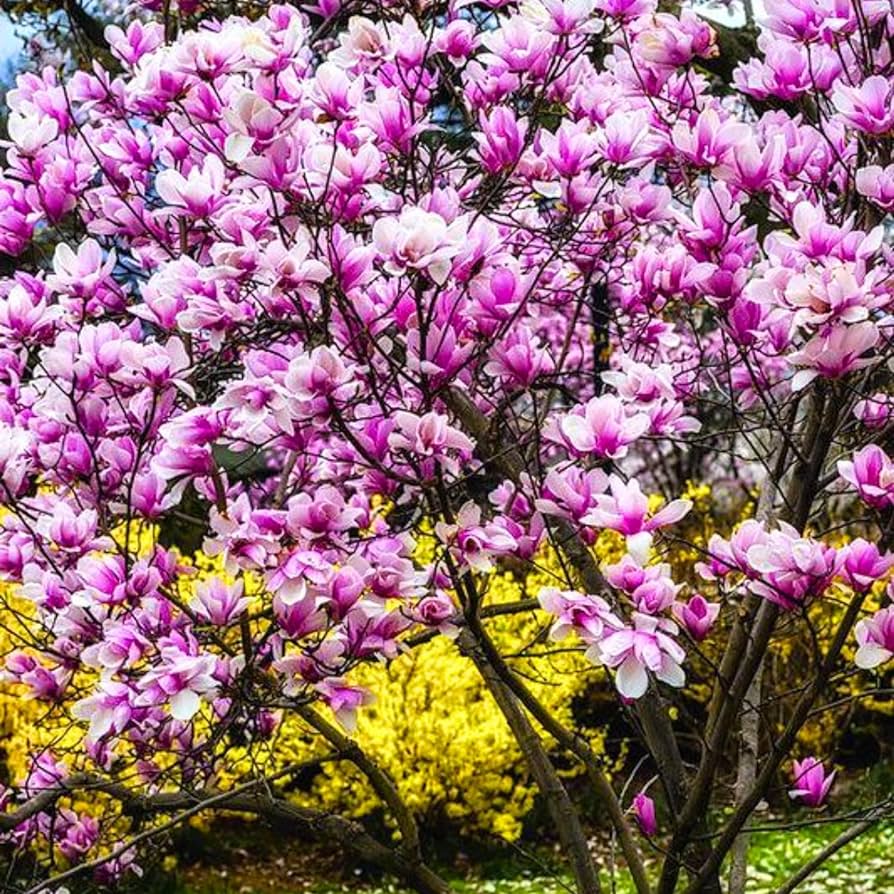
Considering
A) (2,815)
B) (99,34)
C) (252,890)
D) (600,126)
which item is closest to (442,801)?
(252,890)

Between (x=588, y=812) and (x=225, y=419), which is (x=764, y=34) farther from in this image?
(x=588, y=812)

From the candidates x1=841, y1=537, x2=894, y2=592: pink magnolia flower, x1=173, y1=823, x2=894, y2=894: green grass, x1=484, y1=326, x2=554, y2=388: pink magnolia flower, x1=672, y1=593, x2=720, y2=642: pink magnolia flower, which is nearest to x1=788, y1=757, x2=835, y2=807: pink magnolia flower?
x1=672, y1=593, x2=720, y2=642: pink magnolia flower

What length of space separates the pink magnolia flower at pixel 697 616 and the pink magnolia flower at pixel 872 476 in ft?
1.44

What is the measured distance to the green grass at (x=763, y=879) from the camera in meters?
6.83

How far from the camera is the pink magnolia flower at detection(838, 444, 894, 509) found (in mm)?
1758

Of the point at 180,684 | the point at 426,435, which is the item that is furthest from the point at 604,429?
the point at 180,684

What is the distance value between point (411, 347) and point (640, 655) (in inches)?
23.9

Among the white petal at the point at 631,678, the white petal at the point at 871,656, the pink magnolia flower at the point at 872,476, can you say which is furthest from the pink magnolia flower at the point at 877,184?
the white petal at the point at 631,678

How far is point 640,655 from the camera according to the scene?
1.64m

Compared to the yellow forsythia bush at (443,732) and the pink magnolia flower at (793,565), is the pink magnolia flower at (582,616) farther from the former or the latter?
the yellow forsythia bush at (443,732)

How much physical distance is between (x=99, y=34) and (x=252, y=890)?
4.62 m

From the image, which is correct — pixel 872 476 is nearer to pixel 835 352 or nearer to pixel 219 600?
pixel 835 352

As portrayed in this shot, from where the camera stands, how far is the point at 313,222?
6.60 ft

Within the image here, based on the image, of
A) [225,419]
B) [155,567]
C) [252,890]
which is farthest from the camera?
[252,890]
